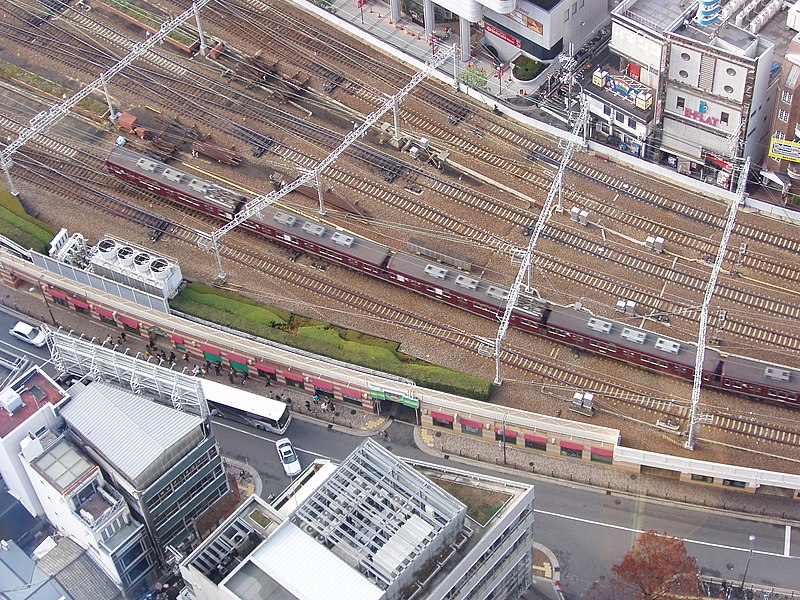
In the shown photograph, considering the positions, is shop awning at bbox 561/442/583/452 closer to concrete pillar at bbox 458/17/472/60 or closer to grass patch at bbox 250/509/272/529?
grass patch at bbox 250/509/272/529

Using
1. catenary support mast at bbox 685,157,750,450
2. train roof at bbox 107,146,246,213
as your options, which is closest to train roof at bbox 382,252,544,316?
catenary support mast at bbox 685,157,750,450

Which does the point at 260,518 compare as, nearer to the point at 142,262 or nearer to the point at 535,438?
the point at 535,438

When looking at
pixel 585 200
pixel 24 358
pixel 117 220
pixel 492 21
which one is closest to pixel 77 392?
pixel 24 358

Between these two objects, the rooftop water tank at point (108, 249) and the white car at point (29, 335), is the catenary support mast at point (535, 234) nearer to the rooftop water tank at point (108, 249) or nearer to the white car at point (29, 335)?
the rooftop water tank at point (108, 249)

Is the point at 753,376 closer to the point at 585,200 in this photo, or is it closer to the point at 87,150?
the point at 585,200

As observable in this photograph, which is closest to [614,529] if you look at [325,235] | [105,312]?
[325,235]
